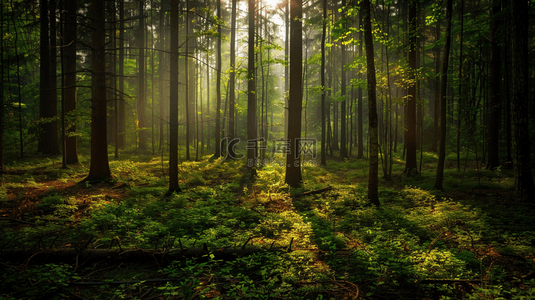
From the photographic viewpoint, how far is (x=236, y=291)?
12.3 ft

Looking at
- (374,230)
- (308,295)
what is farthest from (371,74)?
(308,295)

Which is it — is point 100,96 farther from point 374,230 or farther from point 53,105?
point 374,230

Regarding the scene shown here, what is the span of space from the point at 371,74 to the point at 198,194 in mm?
8028

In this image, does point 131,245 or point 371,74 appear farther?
point 371,74

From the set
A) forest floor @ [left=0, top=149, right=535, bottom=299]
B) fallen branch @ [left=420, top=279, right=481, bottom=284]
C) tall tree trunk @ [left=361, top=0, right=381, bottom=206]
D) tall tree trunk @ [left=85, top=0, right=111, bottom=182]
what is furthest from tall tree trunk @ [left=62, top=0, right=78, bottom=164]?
fallen branch @ [left=420, top=279, right=481, bottom=284]

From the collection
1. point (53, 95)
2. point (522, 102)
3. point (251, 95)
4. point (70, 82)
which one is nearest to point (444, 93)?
point (522, 102)

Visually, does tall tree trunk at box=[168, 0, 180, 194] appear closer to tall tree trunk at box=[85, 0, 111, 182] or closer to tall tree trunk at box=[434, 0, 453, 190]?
tall tree trunk at box=[85, 0, 111, 182]

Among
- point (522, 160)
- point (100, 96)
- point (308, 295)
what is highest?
point (100, 96)

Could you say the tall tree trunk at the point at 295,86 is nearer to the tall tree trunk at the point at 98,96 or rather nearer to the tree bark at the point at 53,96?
the tall tree trunk at the point at 98,96

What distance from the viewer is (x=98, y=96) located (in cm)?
1028

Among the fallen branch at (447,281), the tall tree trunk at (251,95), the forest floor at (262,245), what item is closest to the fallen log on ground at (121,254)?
the forest floor at (262,245)

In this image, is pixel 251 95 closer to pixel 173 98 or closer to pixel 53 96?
pixel 173 98

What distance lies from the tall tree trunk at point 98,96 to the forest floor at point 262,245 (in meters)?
0.99

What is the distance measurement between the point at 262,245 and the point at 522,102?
365 inches
